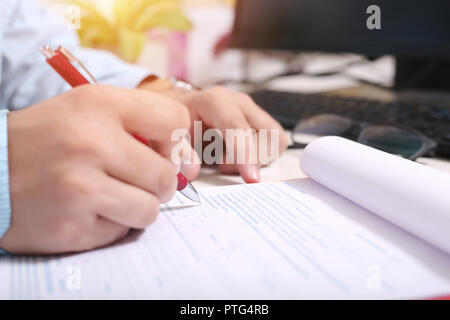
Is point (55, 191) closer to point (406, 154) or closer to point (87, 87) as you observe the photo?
point (87, 87)

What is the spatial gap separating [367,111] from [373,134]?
5.0 inches

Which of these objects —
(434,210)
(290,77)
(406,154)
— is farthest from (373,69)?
(434,210)

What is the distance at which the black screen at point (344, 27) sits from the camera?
2.12 ft

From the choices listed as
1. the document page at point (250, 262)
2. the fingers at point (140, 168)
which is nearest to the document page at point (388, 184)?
the document page at point (250, 262)

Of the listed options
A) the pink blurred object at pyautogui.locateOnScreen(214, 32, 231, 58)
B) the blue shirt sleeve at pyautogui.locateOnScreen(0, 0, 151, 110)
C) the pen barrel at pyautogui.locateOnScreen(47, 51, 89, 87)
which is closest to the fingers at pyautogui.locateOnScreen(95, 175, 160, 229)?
the pen barrel at pyautogui.locateOnScreen(47, 51, 89, 87)

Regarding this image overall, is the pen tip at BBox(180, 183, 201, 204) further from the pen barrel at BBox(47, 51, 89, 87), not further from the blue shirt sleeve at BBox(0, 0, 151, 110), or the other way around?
the blue shirt sleeve at BBox(0, 0, 151, 110)

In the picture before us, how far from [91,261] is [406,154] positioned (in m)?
0.33

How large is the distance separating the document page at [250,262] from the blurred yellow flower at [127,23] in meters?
0.60

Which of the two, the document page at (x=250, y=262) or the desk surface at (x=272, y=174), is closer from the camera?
the document page at (x=250, y=262)

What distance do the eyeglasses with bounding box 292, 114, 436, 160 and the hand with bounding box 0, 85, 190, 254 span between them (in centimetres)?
27

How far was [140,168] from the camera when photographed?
26 cm

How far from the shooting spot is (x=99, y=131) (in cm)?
24

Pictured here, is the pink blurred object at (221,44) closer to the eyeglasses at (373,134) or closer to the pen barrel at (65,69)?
the eyeglasses at (373,134)

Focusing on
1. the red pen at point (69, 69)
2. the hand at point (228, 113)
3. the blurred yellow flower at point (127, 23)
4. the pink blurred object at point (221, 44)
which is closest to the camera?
the red pen at point (69, 69)
